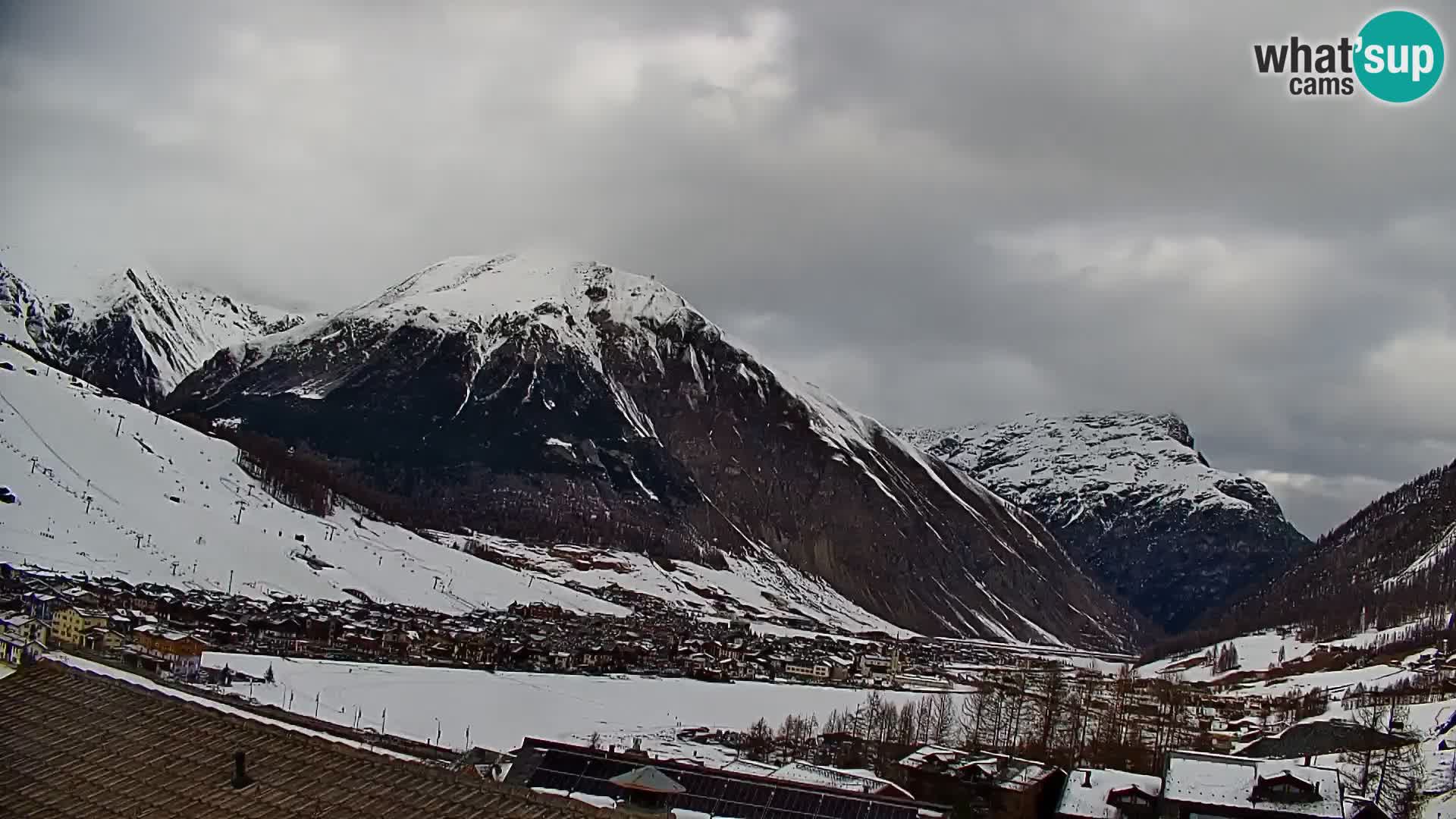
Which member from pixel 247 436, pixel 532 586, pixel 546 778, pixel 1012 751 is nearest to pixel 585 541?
pixel 532 586

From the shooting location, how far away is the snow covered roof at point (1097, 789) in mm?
36844

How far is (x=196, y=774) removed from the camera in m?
7.77

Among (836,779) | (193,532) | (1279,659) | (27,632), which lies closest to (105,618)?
(836,779)

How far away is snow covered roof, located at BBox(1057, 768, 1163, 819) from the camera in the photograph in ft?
121

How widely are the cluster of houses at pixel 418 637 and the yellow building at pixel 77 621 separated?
0.11 metres

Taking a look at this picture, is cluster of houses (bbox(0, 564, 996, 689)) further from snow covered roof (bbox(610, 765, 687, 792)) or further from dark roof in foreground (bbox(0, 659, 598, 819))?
dark roof in foreground (bbox(0, 659, 598, 819))

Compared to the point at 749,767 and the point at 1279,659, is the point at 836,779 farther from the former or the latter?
the point at 1279,659

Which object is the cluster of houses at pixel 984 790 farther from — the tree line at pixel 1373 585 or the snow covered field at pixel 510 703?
the tree line at pixel 1373 585

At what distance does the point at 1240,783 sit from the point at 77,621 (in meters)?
54.1

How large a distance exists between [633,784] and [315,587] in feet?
307

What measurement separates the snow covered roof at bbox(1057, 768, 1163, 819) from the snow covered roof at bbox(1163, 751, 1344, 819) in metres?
0.92

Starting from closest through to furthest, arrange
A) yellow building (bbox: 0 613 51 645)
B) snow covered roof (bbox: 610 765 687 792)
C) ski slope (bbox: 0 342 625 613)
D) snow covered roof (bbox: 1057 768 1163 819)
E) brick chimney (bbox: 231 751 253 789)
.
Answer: brick chimney (bbox: 231 751 253 789) → yellow building (bbox: 0 613 51 645) → snow covered roof (bbox: 610 765 687 792) → snow covered roof (bbox: 1057 768 1163 819) → ski slope (bbox: 0 342 625 613)

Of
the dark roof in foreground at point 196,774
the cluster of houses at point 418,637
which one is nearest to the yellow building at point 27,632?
the dark roof in foreground at point 196,774

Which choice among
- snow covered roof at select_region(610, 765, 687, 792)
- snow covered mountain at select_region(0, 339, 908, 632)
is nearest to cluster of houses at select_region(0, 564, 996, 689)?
snow covered mountain at select_region(0, 339, 908, 632)
